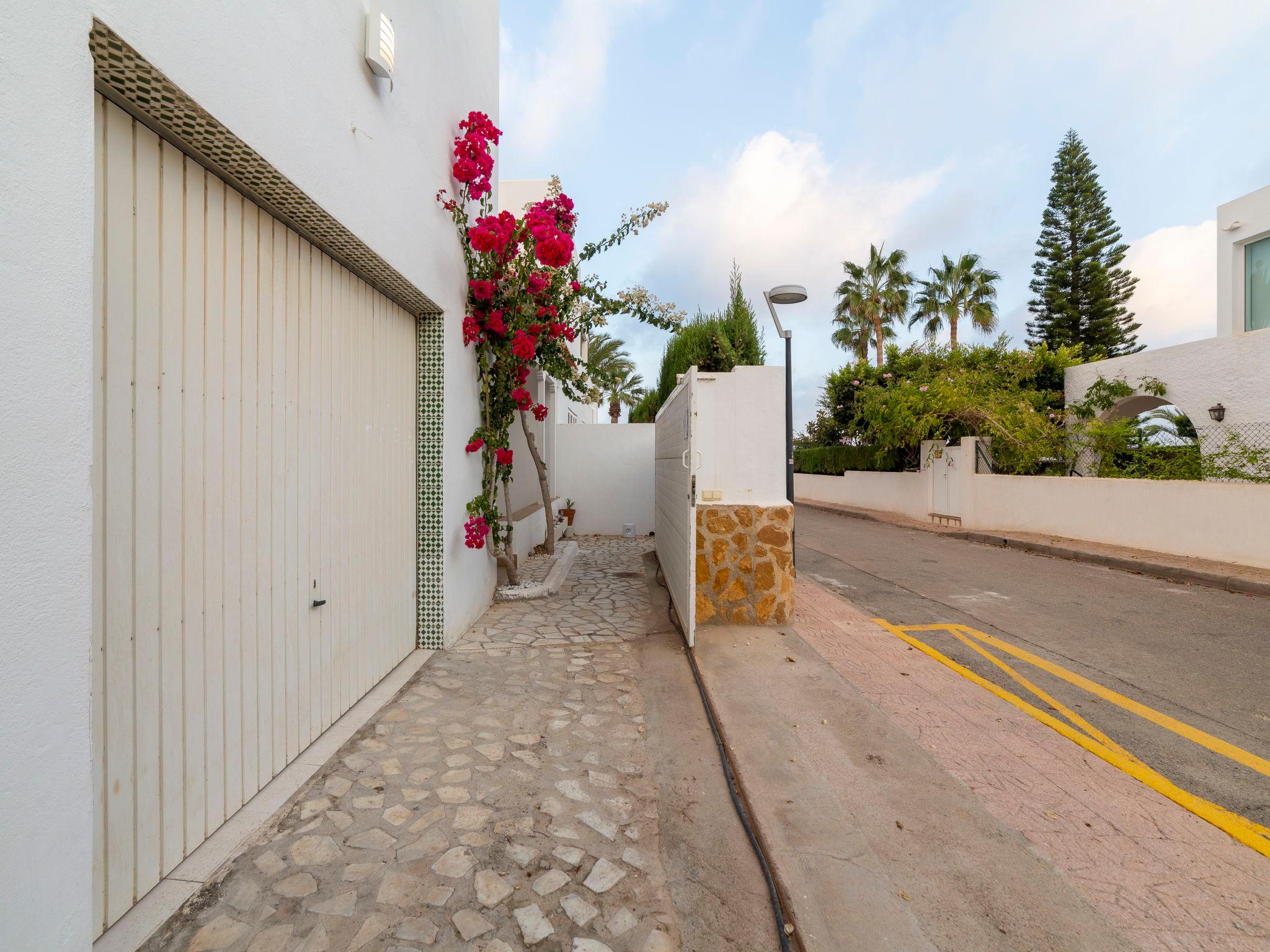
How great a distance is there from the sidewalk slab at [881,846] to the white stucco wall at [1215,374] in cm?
984

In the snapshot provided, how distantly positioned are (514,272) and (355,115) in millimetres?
2146

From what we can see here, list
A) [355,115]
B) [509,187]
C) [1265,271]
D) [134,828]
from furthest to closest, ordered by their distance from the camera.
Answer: [509,187] < [1265,271] < [355,115] < [134,828]

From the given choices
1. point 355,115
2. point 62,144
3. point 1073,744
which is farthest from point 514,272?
point 1073,744

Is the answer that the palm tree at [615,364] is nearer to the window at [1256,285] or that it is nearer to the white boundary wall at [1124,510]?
the white boundary wall at [1124,510]

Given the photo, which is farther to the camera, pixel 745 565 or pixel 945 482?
pixel 945 482

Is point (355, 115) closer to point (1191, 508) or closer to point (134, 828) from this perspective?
point (134, 828)

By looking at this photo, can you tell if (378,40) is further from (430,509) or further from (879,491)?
(879,491)

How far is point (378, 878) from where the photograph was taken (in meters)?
1.83

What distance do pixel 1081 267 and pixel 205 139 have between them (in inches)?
1152

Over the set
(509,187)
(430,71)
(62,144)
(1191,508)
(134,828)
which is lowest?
(134,828)

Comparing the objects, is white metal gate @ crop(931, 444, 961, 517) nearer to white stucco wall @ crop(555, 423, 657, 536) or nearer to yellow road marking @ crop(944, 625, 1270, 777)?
white stucco wall @ crop(555, 423, 657, 536)

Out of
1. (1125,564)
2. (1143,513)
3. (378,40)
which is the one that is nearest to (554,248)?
(378,40)

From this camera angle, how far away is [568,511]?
1053cm

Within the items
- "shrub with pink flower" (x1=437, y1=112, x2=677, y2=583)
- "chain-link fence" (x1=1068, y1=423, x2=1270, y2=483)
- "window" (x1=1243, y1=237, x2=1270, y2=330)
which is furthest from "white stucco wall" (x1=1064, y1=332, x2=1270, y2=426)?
"shrub with pink flower" (x1=437, y1=112, x2=677, y2=583)
